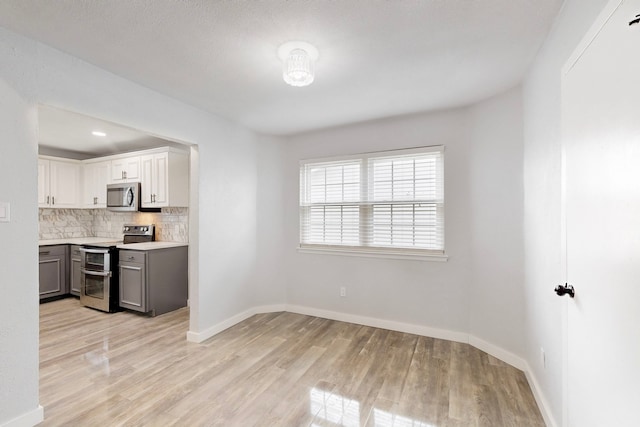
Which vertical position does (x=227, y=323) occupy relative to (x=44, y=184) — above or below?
below

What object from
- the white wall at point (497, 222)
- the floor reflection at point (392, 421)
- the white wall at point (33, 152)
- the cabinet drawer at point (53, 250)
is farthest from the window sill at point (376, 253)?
the cabinet drawer at point (53, 250)

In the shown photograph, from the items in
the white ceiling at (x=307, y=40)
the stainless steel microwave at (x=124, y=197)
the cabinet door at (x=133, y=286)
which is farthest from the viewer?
the stainless steel microwave at (x=124, y=197)

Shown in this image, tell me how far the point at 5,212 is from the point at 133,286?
2.42m

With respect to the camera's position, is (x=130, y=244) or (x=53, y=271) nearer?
(x=130, y=244)

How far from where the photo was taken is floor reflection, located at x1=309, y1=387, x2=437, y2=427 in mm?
1856

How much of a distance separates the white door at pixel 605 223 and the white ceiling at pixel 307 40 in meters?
0.66

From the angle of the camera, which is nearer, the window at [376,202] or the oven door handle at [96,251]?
the window at [376,202]

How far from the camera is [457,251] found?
10.0 feet

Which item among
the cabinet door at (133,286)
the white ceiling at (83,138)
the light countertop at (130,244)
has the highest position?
the white ceiling at (83,138)

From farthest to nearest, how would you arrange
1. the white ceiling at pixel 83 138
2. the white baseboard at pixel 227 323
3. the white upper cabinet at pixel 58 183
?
the white upper cabinet at pixel 58 183
the white ceiling at pixel 83 138
the white baseboard at pixel 227 323

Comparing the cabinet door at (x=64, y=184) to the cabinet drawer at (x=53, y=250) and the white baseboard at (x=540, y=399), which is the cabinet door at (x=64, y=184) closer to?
the cabinet drawer at (x=53, y=250)

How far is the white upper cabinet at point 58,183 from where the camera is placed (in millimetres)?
4582

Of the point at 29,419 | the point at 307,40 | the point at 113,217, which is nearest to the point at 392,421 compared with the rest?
the point at 29,419

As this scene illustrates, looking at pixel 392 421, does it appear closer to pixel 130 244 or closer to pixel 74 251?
pixel 130 244
